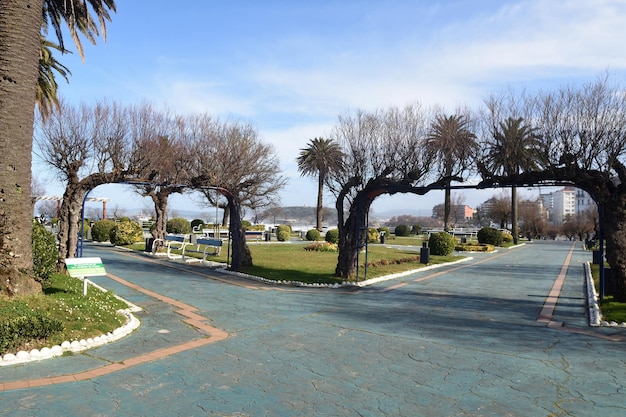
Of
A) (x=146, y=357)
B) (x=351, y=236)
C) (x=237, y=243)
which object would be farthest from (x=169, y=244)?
(x=146, y=357)

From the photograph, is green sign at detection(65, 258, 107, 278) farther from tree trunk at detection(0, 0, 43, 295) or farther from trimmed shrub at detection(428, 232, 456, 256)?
trimmed shrub at detection(428, 232, 456, 256)

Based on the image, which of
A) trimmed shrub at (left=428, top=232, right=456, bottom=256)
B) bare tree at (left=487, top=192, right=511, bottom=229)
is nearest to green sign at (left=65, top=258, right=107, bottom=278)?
trimmed shrub at (left=428, top=232, right=456, bottom=256)

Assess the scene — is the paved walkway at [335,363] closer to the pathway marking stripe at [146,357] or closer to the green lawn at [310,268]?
the pathway marking stripe at [146,357]

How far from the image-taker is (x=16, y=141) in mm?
8188

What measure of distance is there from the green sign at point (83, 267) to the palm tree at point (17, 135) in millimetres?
767

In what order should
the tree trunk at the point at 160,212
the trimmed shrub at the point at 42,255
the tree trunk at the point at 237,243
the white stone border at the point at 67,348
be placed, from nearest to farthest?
the white stone border at the point at 67,348 < the trimmed shrub at the point at 42,255 < the tree trunk at the point at 237,243 < the tree trunk at the point at 160,212

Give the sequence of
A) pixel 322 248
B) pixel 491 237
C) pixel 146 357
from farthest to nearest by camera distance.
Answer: pixel 491 237 < pixel 322 248 < pixel 146 357

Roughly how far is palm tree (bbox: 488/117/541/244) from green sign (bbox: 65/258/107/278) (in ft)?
35.2

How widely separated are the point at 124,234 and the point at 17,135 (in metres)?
21.2

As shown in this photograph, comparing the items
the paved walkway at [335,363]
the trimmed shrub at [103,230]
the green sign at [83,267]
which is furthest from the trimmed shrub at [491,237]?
the green sign at [83,267]

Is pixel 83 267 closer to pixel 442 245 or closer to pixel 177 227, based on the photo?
pixel 442 245

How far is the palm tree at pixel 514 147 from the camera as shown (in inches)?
472

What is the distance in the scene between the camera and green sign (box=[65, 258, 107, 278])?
353 inches

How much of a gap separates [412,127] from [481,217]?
7596cm
